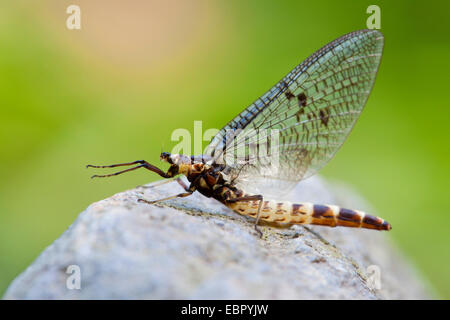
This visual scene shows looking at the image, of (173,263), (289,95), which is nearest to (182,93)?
(289,95)

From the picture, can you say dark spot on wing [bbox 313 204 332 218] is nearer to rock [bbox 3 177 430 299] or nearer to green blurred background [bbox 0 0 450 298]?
rock [bbox 3 177 430 299]

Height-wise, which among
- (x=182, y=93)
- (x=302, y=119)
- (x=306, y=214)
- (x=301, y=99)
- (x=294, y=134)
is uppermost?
(x=182, y=93)

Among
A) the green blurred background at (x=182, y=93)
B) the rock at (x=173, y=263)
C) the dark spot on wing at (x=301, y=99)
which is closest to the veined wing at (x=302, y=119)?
the dark spot on wing at (x=301, y=99)

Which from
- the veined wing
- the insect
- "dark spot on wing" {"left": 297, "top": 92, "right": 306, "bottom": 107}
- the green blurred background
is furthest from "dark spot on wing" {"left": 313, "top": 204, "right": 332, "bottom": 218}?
the green blurred background

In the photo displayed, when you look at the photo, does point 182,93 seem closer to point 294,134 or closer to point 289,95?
point 294,134

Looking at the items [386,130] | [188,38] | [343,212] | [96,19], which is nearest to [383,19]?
[386,130]
